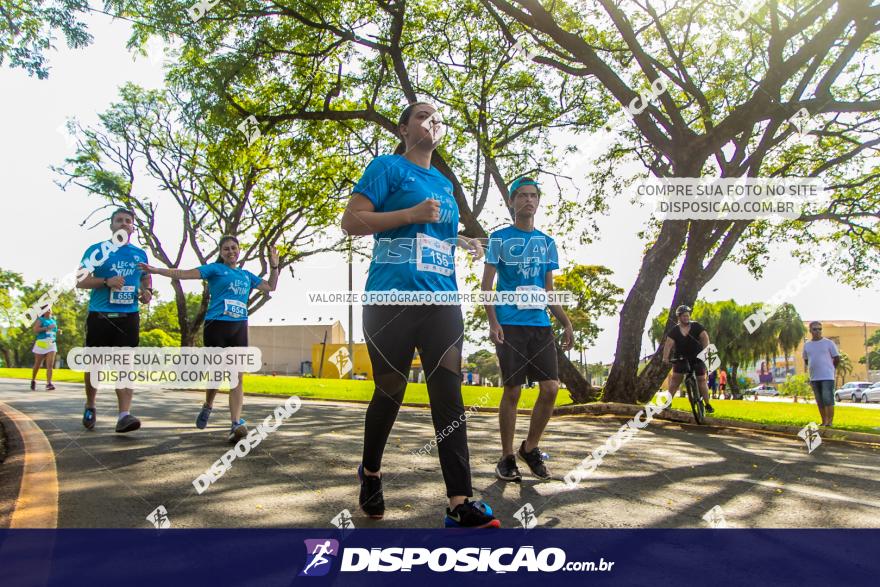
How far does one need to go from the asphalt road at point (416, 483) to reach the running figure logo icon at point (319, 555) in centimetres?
42

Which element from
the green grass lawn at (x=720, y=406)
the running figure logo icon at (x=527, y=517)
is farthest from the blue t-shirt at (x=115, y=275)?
the green grass lawn at (x=720, y=406)

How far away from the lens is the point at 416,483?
4352 millimetres

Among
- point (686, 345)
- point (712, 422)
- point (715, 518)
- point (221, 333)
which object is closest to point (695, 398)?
point (712, 422)

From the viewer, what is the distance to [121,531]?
9.90 feet

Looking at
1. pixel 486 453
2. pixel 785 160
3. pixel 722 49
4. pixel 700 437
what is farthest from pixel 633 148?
pixel 486 453

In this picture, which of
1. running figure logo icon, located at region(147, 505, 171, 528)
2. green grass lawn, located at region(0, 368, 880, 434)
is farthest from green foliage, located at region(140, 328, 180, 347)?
running figure logo icon, located at region(147, 505, 171, 528)

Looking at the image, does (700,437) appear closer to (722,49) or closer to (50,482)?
(50,482)

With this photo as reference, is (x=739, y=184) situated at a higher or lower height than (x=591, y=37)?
lower

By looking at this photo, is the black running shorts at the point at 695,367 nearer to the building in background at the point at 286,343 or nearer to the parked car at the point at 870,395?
the parked car at the point at 870,395

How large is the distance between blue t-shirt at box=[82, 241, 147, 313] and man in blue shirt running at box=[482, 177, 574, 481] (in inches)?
155

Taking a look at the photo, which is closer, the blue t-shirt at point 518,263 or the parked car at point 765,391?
the blue t-shirt at point 518,263

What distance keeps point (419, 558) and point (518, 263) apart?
110 inches

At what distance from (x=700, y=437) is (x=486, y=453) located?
408cm

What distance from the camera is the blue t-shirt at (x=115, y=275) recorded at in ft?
21.2
